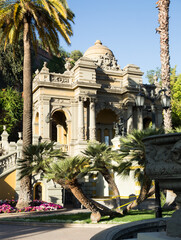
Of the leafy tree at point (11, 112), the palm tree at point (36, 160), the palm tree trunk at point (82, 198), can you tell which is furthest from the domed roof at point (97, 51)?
the palm tree trunk at point (82, 198)

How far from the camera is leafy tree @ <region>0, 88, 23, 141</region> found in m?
33.8

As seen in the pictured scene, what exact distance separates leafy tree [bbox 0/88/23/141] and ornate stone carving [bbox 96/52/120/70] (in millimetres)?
11633

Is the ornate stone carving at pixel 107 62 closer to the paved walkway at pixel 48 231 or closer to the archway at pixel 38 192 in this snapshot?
the archway at pixel 38 192

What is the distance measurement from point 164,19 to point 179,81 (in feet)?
74.8

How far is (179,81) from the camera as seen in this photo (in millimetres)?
40719

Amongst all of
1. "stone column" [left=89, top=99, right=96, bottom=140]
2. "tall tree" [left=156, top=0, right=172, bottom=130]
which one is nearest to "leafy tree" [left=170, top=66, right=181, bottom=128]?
"stone column" [left=89, top=99, right=96, bottom=140]

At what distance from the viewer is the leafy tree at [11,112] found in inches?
1329

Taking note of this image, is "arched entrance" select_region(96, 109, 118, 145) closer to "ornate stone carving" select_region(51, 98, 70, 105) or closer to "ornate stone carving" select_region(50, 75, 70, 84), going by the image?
"ornate stone carving" select_region(51, 98, 70, 105)

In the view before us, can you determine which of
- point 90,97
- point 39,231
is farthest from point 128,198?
point 90,97

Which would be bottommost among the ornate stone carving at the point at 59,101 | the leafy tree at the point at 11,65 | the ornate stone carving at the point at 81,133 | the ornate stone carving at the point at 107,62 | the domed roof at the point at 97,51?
the ornate stone carving at the point at 81,133

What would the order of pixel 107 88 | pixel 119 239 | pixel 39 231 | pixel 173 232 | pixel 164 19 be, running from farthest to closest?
pixel 107 88 → pixel 164 19 → pixel 39 231 → pixel 119 239 → pixel 173 232

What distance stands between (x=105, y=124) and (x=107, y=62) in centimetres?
664

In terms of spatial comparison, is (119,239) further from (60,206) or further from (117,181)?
(60,206)

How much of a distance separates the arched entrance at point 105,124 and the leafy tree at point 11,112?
991 cm
